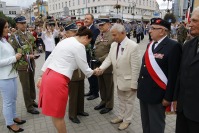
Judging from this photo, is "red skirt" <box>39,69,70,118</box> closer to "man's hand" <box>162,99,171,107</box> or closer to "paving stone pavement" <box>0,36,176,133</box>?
"paving stone pavement" <box>0,36,176,133</box>

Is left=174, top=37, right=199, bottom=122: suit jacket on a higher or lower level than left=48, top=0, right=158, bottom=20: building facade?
lower

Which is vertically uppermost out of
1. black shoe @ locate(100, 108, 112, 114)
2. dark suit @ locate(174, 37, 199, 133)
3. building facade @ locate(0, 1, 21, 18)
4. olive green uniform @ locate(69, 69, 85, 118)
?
building facade @ locate(0, 1, 21, 18)

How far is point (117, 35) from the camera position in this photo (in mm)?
3760

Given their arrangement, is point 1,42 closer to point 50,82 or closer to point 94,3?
point 50,82

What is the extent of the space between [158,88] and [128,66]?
3.38ft

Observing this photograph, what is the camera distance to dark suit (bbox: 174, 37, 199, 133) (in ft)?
7.16

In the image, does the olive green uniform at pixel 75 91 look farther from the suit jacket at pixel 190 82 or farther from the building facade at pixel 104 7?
the building facade at pixel 104 7

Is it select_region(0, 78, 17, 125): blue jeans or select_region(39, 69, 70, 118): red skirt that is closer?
select_region(39, 69, 70, 118): red skirt

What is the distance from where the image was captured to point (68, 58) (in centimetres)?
Answer: 319

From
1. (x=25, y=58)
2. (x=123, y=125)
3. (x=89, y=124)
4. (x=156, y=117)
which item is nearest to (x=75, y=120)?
(x=89, y=124)

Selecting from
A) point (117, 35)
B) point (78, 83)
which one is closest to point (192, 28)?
point (117, 35)

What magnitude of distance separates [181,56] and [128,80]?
4.64 ft

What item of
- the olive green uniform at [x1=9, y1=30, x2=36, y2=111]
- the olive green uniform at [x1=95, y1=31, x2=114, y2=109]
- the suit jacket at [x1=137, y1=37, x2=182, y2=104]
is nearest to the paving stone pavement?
the olive green uniform at [x1=95, y1=31, x2=114, y2=109]

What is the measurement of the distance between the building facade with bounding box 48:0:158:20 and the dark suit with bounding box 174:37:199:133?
2430 inches
